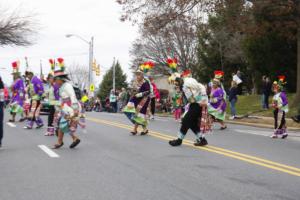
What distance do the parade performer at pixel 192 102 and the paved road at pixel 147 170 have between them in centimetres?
42

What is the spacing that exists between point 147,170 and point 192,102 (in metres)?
3.63

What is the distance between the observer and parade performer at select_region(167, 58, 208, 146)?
1192cm

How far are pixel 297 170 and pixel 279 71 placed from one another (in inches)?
953

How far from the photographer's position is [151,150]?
37.4 ft

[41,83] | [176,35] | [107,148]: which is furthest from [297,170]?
[176,35]

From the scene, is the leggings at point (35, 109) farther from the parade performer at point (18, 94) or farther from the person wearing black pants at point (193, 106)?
the person wearing black pants at point (193, 106)

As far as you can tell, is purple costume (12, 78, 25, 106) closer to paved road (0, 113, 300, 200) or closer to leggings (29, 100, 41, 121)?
leggings (29, 100, 41, 121)

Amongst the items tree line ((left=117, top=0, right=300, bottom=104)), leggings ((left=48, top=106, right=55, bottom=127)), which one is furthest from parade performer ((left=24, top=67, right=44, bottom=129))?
tree line ((left=117, top=0, right=300, bottom=104))

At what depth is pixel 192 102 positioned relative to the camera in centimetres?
1205

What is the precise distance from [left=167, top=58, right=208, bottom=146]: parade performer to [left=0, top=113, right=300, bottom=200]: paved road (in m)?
0.42

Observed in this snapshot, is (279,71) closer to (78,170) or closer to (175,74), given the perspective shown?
(175,74)

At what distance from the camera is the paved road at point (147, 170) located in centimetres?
695

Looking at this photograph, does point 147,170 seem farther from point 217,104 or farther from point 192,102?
point 217,104

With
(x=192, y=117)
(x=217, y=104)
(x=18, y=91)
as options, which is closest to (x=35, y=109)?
(x=18, y=91)
